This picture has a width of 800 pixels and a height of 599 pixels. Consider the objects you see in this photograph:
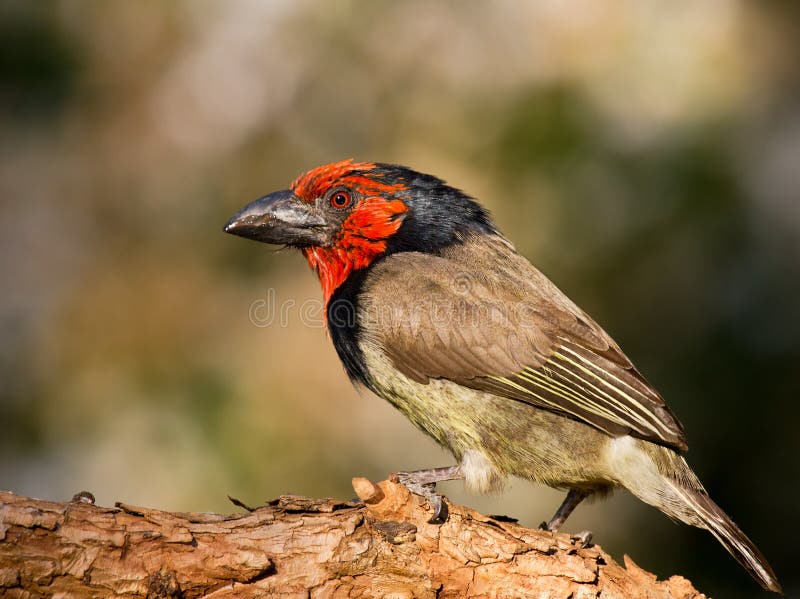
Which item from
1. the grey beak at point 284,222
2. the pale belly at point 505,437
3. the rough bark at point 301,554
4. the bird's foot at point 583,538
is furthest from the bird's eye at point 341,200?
the bird's foot at point 583,538

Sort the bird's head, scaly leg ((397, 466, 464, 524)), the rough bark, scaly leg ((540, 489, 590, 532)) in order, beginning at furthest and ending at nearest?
the bird's head, scaly leg ((540, 489, 590, 532)), scaly leg ((397, 466, 464, 524)), the rough bark

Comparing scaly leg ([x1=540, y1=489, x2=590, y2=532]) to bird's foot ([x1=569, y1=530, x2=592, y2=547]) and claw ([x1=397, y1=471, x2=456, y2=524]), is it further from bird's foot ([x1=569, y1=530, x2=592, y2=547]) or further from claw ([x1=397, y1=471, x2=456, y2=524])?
claw ([x1=397, y1=471, x2=456, y2=524])

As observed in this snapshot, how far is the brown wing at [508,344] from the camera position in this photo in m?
4.46

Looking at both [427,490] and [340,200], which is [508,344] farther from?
[340,200]

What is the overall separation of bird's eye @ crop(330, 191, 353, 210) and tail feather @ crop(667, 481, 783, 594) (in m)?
2.31

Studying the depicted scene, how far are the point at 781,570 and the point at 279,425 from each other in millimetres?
4404

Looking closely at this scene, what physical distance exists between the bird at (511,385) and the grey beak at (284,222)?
49 cm

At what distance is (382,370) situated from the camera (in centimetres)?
466

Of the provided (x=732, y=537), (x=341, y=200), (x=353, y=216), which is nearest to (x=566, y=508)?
(x=732, y=537)

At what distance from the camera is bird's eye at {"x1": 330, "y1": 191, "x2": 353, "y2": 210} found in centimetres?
532

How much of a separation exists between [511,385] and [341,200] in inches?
61.4

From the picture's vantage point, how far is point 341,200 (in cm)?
533

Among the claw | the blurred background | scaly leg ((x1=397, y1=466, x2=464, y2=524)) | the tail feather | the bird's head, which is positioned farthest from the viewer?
the blurred background

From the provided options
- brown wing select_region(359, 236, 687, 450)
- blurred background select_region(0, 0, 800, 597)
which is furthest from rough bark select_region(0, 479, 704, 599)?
blurred background select_region(0, 0, 800, 597)
